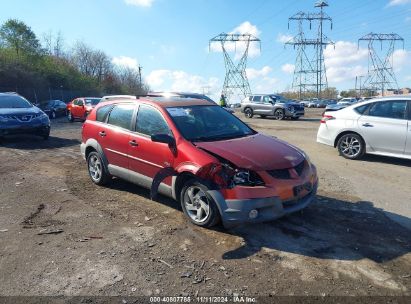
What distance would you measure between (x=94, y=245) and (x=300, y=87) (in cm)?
7162

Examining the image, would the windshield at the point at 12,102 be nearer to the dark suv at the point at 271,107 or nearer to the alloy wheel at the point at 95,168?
the alloy wheel at the point at 95,168

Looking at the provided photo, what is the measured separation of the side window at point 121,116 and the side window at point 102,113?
0.58 ft

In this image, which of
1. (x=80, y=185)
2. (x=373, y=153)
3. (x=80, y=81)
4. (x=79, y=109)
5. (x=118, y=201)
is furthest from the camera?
(x=80, y=81)

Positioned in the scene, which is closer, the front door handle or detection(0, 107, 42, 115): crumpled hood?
the front door handle

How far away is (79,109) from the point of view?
77.2ft

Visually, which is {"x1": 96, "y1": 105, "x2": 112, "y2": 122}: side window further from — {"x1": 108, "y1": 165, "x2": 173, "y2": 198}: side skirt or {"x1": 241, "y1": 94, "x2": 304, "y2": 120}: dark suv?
{"x1": 241, "y1": 94, "x2": 304, "y2": 120}: dark suv

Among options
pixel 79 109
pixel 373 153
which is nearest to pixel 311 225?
pixel 373 153

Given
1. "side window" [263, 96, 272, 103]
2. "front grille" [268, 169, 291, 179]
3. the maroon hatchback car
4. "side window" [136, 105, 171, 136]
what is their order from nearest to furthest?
the maroon hatchback car
"front grille" [268, 169, 291, 179]
"side window" [136, 105, 171, 136]
"side window" [263, 96, 272, 103]

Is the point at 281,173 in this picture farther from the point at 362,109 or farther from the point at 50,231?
the point at 362,109

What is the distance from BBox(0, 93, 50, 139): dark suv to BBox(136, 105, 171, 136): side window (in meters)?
7.82

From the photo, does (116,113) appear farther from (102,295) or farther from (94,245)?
(102,295)

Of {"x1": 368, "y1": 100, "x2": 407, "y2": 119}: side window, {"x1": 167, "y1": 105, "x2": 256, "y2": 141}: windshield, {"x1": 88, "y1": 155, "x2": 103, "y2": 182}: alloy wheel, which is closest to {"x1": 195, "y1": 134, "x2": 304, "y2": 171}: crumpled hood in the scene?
{"x1": 167, "y1": 105, "x2": 256, "y2": 141}: windshield

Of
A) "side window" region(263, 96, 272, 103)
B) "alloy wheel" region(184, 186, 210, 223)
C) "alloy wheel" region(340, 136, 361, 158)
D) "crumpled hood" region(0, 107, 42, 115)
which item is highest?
"side window" region(263, 96, 272, 103)

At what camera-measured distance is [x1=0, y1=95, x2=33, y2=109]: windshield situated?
12.9 metres
